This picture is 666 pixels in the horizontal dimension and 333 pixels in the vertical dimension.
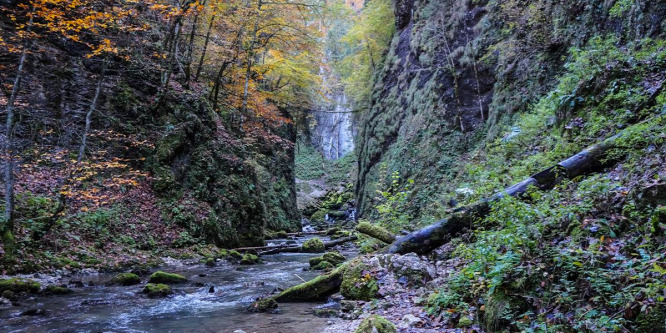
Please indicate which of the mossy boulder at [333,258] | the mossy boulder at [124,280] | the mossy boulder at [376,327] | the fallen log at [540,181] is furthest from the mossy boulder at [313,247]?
the mossy boulder at [376,327]

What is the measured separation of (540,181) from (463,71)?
1094cm

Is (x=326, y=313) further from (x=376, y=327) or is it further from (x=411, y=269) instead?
(x=376, y=327)

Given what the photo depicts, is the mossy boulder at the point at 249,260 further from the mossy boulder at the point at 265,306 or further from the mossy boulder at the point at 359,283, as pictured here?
the mossy boulder at the point at 359,283

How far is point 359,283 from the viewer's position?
6.57 metres

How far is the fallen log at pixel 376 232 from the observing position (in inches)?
362

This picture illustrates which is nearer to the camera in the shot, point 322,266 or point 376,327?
point 376,327

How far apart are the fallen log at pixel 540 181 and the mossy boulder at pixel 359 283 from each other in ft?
2.47

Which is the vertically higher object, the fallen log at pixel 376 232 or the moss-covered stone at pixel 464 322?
the fallen log at pixel 376 232

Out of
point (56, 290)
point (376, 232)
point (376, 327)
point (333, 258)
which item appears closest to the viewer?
point (376, 327)

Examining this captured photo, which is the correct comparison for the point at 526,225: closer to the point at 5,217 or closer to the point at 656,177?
the point at 656,177

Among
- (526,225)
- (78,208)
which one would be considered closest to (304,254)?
(78,208)

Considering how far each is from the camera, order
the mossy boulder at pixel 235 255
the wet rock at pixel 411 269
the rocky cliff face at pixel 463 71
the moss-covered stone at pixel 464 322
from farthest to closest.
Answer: the mossy boulder at pixel 235 255, the rocky cliff face at pixel 463 71, the wet rock at pixel 411 269, the moss-covered stone at pixel 464 322

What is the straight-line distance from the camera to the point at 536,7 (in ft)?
36.4

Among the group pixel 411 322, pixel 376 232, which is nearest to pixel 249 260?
pixel 376 232
